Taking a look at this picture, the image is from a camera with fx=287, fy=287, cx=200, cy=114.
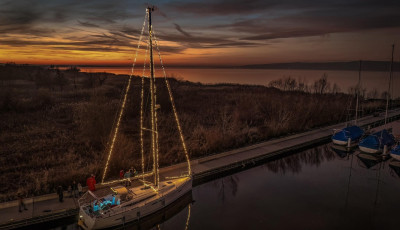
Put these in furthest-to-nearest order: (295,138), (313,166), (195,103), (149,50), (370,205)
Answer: (195,103), (295,138), (313,166), (370,205), (149,50)

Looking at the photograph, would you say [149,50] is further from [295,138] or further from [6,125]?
[6,125]

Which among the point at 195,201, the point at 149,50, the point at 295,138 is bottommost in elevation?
the point at 195,201

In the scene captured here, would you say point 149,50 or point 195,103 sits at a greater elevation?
point 149,50

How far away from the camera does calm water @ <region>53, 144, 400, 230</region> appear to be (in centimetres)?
1547

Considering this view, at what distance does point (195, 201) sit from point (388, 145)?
18.9 m

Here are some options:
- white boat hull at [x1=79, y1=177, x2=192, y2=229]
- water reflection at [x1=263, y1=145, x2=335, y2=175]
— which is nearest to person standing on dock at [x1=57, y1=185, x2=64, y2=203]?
white boat hull at [x1=79, y1=177, x2=192, y2=229]

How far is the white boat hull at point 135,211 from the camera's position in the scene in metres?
13.8

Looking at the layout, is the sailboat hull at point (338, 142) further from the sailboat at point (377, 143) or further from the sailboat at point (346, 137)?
the sailboat at point (377, 143)

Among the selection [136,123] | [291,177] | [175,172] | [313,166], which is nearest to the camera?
[175,172]

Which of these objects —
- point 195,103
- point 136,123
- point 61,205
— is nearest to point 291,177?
point 61,205

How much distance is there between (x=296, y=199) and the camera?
17.8 meters

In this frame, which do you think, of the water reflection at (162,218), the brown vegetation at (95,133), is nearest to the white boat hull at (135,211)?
the water reflection at (162,218)

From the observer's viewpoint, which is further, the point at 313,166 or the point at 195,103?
the point at 195,103

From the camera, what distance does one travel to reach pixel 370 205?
680 inches
